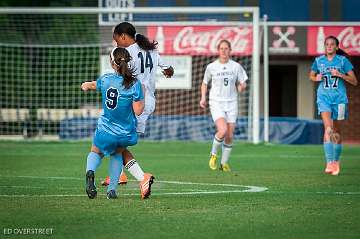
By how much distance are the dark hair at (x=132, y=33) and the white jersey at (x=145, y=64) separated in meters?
0.08

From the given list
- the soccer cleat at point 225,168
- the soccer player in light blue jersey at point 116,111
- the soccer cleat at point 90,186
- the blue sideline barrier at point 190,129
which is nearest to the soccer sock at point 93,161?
the soccer player in light blue jersey at point 116,111

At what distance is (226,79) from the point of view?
16.8 m

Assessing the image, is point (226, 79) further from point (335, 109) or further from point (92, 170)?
point (92, 170)

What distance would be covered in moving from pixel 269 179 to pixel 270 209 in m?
4.05

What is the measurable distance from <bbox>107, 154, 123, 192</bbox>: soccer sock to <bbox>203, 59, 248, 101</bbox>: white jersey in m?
6.09

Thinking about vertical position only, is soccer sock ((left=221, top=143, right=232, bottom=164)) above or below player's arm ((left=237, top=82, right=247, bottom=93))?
below

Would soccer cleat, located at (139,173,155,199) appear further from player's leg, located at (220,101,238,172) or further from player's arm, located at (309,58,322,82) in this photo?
player's leg, located at (220,101,238,172)

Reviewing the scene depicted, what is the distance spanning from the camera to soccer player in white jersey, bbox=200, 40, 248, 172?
16.3m

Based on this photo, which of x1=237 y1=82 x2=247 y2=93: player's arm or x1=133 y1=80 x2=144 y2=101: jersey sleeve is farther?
x1=237 y1=82 x2=247 y2=93: player's arm

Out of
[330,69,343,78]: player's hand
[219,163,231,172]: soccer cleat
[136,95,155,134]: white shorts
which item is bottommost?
[219,163,231,172]: soccer cleat

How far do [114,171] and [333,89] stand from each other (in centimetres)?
525

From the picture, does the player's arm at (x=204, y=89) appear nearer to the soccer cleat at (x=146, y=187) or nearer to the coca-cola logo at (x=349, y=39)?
the soccer cleat at (x=146, y=187)

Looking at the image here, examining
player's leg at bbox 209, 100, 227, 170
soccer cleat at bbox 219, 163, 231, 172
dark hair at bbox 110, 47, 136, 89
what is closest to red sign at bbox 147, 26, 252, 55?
player's leg at bbox 209, 100, 227, 170

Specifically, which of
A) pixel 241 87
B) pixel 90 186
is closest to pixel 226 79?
pixel 241 87
